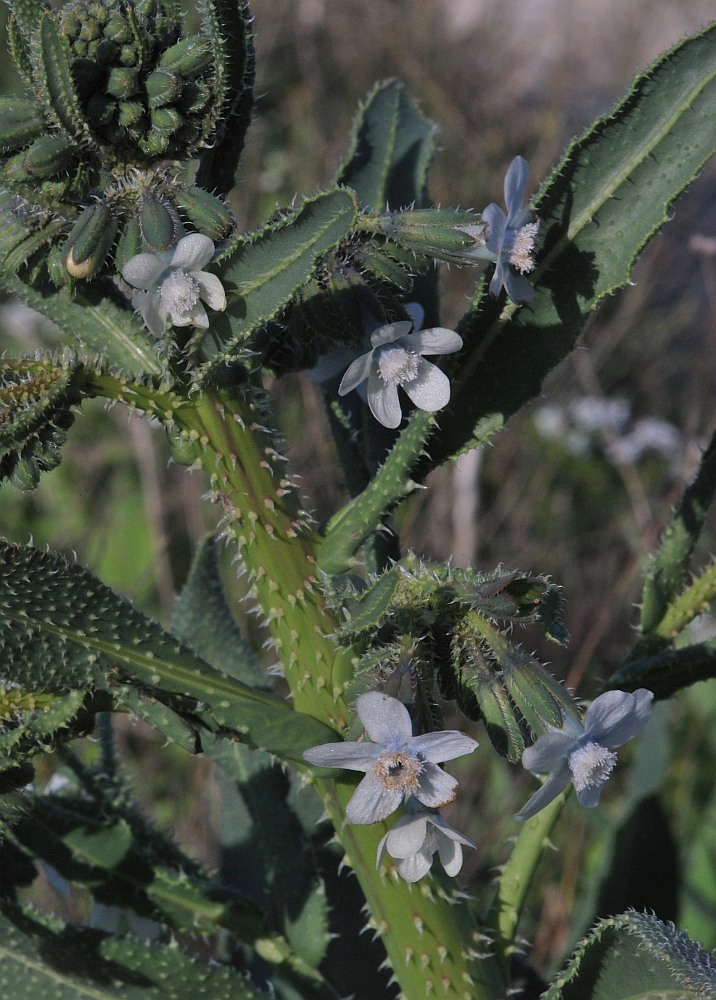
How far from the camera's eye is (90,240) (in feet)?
3.27

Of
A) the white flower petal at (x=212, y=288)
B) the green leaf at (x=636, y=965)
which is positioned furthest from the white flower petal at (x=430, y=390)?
the green leaf at (x=636, y=965)

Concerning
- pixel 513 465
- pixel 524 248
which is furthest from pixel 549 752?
pixel 513 465

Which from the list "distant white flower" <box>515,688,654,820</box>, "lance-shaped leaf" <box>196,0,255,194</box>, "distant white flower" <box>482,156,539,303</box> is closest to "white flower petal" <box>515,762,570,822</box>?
"distant white flower" <box>515,688,654,820</box>

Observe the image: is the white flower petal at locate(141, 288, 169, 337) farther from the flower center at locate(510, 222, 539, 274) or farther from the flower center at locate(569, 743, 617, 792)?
the flower center at locate(569, 743, 617, 792)

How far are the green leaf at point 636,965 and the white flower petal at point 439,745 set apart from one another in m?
0.29

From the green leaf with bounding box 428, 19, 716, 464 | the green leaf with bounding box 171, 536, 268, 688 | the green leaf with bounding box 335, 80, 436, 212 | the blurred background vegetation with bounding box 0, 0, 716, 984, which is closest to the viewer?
the green leaf with bounding box 428, 19, 716, 464

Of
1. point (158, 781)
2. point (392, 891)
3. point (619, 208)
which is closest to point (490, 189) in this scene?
point (158, 781)

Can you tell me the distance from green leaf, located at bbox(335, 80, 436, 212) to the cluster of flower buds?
1.37 ft

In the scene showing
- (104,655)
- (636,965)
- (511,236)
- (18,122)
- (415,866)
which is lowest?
(636,965)

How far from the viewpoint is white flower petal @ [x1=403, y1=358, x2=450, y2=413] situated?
112cm

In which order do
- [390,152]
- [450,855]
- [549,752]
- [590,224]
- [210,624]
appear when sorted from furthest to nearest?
[210,624] < [390,152] < [590,224] < [450,855] < [549,752]

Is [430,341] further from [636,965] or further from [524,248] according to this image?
[636,965]

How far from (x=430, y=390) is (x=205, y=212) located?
31cm

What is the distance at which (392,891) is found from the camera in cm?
120
